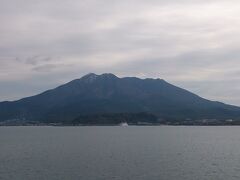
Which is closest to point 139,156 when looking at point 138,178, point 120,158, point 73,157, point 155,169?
point 120,158

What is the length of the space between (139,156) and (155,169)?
1836 centimetres

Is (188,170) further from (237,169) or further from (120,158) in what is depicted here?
(120,158)

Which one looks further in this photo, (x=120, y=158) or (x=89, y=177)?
(x=120, y=158)

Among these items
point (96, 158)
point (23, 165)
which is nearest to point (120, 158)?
point (96, 158)

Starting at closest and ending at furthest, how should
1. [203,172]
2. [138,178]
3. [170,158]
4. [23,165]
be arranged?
[138,178]
[203,172]
[23,165]
[170,158]

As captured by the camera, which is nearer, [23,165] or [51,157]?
[23,165]

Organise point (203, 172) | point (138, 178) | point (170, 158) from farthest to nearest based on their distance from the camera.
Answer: point (170, 158)
point (203, 172)
point (138, 178)

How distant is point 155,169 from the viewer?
6259 centimetres

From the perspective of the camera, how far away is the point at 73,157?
8038 cm

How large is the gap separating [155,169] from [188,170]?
4.61 metres

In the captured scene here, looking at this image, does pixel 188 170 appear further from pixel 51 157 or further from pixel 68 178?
pixel 51 157

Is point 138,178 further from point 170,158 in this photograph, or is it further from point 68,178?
point 170,158

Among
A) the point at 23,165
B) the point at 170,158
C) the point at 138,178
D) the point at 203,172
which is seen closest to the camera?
the point at 138,178

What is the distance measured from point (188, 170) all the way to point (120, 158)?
18.5 m
